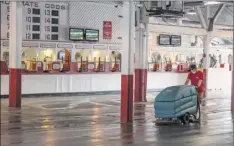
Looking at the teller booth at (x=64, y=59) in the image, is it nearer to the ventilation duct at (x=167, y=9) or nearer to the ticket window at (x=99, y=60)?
the ticket window at (x=99, y=60)

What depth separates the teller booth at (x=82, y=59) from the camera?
23.4 m

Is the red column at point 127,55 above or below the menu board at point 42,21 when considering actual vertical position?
below

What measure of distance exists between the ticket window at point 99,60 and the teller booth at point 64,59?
1644 millimetres

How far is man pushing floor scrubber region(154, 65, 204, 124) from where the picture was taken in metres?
12.2

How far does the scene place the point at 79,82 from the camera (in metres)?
23.4

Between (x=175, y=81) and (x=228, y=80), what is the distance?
564 cm

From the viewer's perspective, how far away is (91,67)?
2394 centimetres

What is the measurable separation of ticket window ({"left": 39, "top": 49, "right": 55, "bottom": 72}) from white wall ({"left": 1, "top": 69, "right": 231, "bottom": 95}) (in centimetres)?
44

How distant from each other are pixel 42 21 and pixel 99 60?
424 centimetres

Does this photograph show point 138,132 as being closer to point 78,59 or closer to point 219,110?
point 219,110

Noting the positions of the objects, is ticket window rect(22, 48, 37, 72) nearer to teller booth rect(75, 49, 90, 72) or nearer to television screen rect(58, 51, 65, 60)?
television screen rect(58, 51, 65, 60)

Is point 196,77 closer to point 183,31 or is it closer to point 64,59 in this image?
point 183,31

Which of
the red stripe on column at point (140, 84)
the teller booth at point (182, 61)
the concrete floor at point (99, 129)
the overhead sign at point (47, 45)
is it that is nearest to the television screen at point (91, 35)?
the overhead sign at point (47, 45)

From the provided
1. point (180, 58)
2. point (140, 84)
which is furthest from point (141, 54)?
point (180, 58)
